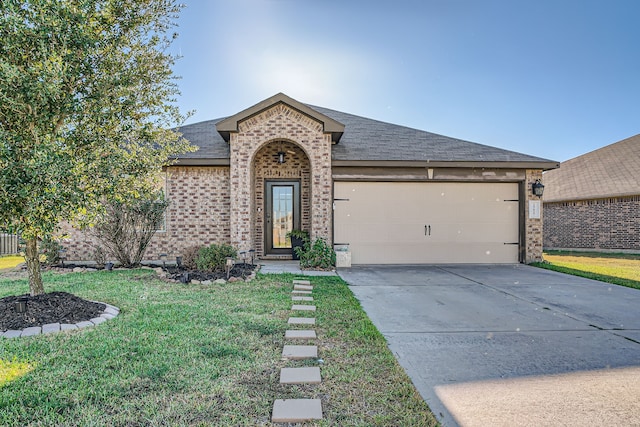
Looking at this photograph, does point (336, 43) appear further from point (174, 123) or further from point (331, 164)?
point (174, 123)

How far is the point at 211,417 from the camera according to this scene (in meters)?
2.15

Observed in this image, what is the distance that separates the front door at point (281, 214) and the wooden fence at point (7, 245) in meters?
9.25

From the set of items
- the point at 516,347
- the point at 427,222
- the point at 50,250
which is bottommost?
the point at 516,347

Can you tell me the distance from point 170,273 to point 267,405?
220 inches

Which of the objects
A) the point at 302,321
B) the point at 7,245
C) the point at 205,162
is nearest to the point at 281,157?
the point at 205,162

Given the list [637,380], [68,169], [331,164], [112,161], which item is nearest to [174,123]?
[112,161]

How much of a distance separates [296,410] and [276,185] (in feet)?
28.3

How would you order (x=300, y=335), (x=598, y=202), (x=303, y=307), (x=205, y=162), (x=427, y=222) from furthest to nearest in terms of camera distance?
(x=598, y=202) < (x=427, y=222) < (x=205, y=162) < (x=303, y=307) < (x=300, y=335)

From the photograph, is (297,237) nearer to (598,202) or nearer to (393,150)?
(393,150)

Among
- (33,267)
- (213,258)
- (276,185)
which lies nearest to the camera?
(33,267)

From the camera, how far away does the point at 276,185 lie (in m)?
10.5

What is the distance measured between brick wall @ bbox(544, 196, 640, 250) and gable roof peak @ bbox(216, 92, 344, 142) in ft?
41.8

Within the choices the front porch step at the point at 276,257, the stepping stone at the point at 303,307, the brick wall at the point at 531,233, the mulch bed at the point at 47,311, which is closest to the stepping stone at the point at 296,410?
the stepping stone at the point at 303,307

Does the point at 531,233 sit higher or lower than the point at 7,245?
higher
